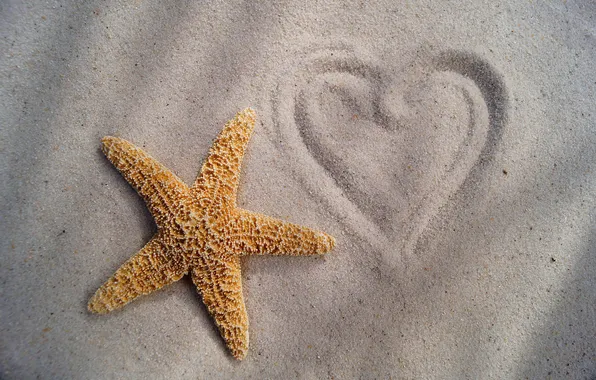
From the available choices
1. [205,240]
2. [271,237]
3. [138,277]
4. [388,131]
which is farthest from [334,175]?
[138,277]

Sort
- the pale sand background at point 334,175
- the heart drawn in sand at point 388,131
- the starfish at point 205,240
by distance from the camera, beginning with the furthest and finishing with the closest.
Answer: the heart drawn in sand at point 388,131, the pale sand background at point 334,175, the starfish at point 205,240

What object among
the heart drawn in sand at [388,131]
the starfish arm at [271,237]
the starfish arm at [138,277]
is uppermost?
the heart drawn in sand at [388,131]

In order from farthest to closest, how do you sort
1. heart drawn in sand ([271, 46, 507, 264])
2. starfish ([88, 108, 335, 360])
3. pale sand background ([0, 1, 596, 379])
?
heart drawn in sand ([271, 46, 507, 264]) < pale sand background ([0, 1, 596, 379]) < starfish ([88, 108, 335, 360])

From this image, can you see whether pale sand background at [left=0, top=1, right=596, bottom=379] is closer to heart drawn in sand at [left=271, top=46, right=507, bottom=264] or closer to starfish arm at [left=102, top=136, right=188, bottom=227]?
heart drawn in sand at [left=271, top=46, right=507, bottom=264]

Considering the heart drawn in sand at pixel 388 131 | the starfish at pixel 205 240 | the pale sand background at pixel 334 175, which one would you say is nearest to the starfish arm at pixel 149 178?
the starfish at pixel 205 240

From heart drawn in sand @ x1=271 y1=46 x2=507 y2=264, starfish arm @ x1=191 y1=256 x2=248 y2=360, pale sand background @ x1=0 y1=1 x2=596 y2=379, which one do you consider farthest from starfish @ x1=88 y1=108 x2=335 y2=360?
heart drawn in sand @ x1=271 y1=46 x2=507 y2=264

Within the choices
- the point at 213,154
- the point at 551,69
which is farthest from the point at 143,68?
the point at 551,69

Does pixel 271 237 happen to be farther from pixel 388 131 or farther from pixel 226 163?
pixel 388 131

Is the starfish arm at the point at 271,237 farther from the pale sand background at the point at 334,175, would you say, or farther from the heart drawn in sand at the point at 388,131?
the heart drawn in sand at the point at 388,131
